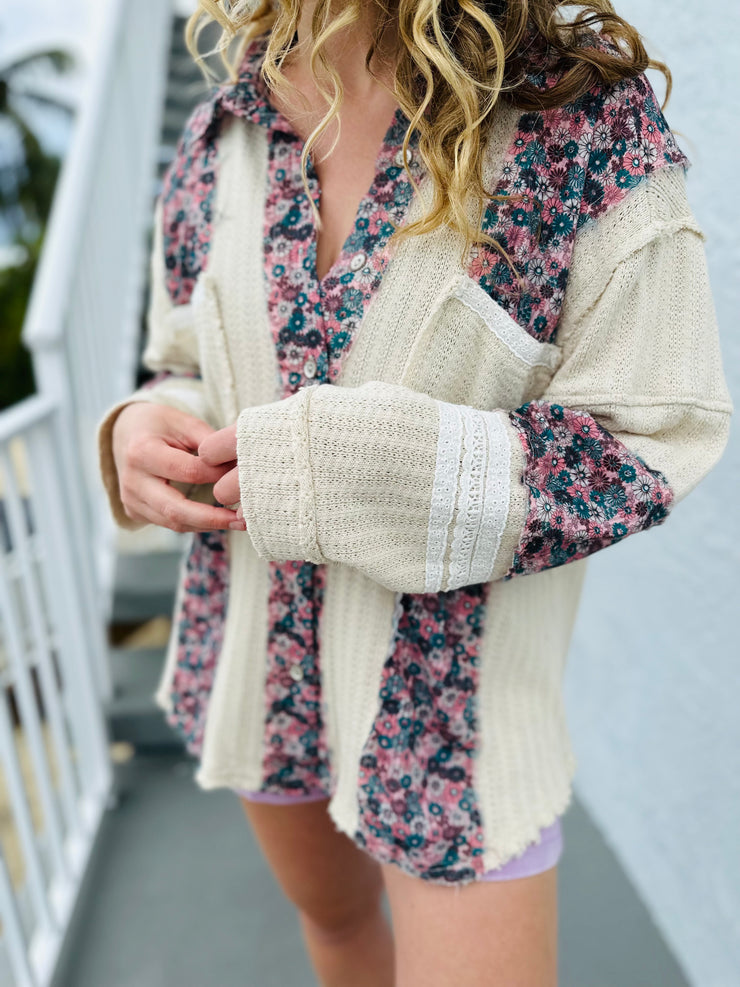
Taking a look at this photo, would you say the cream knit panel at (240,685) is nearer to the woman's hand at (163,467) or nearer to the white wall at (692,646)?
the woman's hand at (163,467)

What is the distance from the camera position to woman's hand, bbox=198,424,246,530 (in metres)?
0.74

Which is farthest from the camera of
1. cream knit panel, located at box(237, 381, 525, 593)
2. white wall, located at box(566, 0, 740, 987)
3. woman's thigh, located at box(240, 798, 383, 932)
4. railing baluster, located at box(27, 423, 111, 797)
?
railing baluster, located at box(27, 423, 111, 797)

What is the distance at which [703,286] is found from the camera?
2.40ft

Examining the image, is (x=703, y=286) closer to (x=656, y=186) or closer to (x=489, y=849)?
(x=656, y=186)

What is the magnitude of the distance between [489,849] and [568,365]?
1.68 ft

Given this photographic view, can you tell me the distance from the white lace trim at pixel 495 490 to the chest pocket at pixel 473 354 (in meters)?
0.09

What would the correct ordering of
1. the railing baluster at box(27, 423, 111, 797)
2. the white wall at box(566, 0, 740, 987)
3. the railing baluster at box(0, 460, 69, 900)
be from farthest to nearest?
the railing baluster at box(27, 423, 111, 797) < the railing baluster at box(0, 460, 69, 900) < the white wall at box(566, 0, 740, 987)

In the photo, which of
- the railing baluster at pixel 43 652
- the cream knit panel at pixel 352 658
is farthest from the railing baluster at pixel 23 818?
the cream knit panel at pixel 352 658

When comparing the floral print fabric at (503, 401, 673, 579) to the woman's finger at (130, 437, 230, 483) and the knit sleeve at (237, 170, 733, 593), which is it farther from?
the woman's finger at (130, 437, 230, 483)

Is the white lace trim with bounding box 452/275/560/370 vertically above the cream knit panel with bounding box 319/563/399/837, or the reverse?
the white lace trim with bounding box 452/275/560/370

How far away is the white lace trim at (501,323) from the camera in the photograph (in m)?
0.74

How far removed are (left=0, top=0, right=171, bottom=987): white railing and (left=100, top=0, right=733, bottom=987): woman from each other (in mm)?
822

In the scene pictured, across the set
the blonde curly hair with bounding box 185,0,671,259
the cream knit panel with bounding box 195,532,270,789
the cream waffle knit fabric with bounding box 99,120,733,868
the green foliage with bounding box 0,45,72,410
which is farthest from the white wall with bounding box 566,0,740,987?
the green foliage with bounding box 0,45,72,410

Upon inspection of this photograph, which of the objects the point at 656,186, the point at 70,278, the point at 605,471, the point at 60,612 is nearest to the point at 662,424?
the point at 605,471
